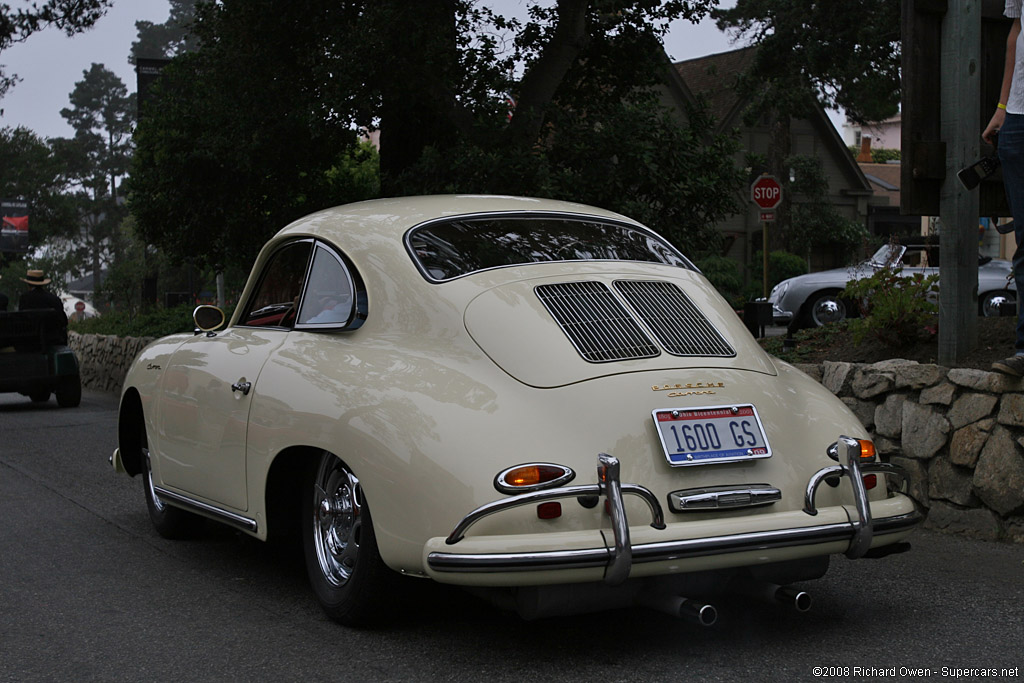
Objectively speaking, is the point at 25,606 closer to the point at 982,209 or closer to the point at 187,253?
the point at 982,209

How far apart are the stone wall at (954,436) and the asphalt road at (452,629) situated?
0.24 m

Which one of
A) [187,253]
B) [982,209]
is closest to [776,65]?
[187,253]

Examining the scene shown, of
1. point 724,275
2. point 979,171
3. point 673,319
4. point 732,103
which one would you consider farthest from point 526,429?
point 732,103

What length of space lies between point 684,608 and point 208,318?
3097 millimetres

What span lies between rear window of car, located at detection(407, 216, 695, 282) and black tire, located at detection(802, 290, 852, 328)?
1272cm

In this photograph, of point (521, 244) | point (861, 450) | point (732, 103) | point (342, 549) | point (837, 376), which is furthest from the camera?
point (732, 103)

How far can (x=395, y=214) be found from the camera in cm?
509

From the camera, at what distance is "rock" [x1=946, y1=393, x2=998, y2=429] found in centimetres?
619

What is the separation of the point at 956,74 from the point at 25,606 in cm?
610

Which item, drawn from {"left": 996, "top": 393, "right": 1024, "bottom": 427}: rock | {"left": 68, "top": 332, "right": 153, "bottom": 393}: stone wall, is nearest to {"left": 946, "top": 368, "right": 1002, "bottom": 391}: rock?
{"left": 996, "top": 393, "right": 1024, "bottom": 427}: rock

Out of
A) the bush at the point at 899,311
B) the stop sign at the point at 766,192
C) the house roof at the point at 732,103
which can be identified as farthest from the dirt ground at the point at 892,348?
the house roof at the point at 732,103

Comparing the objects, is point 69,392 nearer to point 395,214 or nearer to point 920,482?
point 395,214

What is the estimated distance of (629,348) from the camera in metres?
4.30

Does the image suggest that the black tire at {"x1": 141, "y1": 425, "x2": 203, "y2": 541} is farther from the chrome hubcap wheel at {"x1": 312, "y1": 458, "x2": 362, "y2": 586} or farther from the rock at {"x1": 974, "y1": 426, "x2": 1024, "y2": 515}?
the rock at {"x1": 974, "y1": 426, "x2": 1024, "y2": 515}
